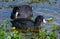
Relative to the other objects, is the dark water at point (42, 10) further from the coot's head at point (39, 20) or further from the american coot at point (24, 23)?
the american coot at point (24, 23)

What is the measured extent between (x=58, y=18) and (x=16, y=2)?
3.11 m

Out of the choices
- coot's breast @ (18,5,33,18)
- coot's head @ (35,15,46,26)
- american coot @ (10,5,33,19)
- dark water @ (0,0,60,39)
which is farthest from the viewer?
coot's breast @ (18,5,33,18)

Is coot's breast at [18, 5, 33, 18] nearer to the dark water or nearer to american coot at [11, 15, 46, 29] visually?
the dark water

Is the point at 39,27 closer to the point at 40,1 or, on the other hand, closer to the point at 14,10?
the point at 14,10

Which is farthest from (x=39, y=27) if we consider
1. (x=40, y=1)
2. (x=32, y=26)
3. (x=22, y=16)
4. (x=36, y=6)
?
(x=40, y=1)

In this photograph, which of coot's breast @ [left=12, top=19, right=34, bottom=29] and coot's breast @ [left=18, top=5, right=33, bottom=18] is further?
coot's breast @ [left=18, top=5, right=33, bottom=18]

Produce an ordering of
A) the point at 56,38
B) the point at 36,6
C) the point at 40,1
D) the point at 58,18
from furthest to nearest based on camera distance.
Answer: the point at 40,1, the point at 36,6, the point at 58,18, the point at 56,38

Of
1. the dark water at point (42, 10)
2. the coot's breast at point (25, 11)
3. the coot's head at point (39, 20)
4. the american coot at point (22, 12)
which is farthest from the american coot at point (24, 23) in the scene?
the coot's breast at point (25, 11)

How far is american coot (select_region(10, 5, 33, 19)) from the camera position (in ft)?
41.2

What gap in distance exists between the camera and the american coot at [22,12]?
41.2 feet

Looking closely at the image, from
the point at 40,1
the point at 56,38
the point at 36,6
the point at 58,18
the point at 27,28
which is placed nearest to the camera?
the point at 56,38

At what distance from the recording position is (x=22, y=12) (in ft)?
42.8

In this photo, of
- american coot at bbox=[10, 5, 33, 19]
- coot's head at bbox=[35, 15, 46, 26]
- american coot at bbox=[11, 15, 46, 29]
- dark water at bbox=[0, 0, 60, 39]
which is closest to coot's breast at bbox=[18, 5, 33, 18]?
american coot at bbox=[10, 5, 33, 19]

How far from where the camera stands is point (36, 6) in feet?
46.0
